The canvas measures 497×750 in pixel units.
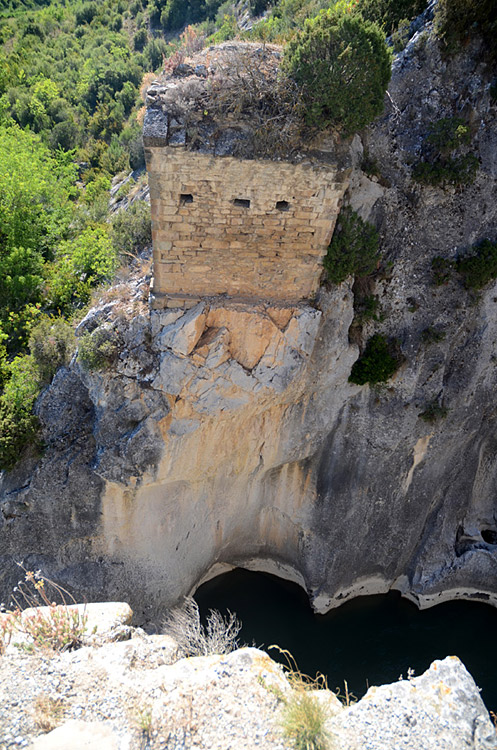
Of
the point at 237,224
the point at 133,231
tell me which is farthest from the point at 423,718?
the point at 133,231

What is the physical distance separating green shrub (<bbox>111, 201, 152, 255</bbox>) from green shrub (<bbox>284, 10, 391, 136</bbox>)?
3641 mm

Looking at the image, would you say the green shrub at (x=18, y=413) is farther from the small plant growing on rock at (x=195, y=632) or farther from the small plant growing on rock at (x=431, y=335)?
the small plant growing on rock at (x=431, y=335)

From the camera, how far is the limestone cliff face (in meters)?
8.01

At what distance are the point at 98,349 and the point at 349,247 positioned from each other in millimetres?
4292

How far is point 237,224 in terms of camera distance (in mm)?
7094

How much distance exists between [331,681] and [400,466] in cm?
467

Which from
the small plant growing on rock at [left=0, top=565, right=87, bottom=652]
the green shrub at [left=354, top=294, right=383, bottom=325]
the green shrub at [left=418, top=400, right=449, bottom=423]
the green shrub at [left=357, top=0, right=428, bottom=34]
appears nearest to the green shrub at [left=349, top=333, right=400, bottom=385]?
the green shrub at [left=354, top=294, right=383, bottom=325]

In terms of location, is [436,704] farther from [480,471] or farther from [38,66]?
[38,66]

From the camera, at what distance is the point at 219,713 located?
4824mm

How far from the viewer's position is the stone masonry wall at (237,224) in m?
6.61

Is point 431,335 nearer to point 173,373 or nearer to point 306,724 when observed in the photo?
point 173,373

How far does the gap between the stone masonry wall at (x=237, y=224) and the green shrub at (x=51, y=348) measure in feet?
6.85

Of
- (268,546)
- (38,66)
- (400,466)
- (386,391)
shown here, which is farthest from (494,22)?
(38,66)

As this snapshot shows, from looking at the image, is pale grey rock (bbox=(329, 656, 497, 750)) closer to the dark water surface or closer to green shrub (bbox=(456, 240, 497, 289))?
the dark water surface
